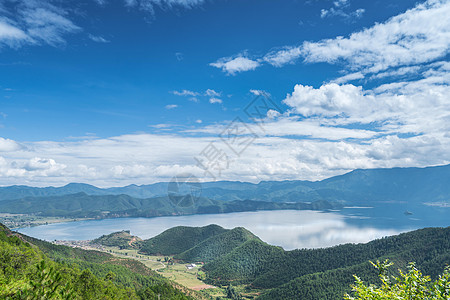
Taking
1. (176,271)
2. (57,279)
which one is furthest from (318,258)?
(57,279)

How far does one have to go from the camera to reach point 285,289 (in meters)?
60.0

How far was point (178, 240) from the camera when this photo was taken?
13150 centimetres

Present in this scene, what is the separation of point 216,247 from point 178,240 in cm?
2782

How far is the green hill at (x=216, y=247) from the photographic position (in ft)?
355

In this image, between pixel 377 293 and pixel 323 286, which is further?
pixel 323 286

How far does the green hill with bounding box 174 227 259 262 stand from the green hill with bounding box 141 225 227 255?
37.9 feet

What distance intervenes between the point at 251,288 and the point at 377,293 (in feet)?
248

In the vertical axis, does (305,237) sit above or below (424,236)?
below

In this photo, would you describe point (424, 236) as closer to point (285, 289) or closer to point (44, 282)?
point (285, 289)

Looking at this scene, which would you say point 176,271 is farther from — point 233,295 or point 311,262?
point 311,262

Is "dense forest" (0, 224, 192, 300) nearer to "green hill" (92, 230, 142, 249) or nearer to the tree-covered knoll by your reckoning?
the tree-covered knoll

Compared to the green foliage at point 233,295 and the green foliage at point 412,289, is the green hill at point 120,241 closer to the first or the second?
the green foliage at point 233,295

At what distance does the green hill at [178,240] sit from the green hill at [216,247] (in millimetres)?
11550

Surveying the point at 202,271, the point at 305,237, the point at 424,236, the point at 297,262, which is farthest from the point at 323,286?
the point at 305,237
